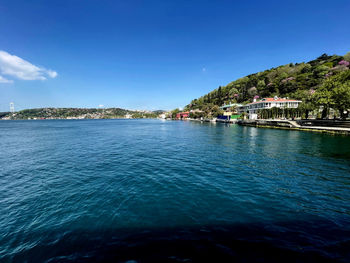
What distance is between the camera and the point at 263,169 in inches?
628

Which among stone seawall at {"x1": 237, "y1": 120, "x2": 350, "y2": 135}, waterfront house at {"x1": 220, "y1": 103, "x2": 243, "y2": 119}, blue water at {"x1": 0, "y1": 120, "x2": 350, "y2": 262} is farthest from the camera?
waterfront house at {"x1": 220, "y1": 103, "x2": 243, "y2": 119}

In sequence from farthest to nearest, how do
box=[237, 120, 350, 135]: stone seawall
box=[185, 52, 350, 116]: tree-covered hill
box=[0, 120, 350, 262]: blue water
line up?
box=[185, 52, 350, 116]: tree-covered hill, box=[237, 120, 350, 135]: stone seawall, box=[0, 120, 350, 262]: blue water

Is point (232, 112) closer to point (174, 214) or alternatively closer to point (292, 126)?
point (292, 126)

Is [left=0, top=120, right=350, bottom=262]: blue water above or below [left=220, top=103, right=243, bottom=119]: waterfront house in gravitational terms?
below

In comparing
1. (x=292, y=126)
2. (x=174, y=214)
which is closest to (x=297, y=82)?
(x=292, y=126)

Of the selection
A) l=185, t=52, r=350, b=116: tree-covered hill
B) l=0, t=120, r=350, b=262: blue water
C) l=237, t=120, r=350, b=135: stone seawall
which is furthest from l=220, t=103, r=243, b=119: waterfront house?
l=0, t=120, r=350, b=262: blue water

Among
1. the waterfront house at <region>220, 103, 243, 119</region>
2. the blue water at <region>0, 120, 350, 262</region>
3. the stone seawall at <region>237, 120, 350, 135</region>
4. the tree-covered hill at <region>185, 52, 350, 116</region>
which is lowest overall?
the blue water at <region>0, 120, 350, 262</region>

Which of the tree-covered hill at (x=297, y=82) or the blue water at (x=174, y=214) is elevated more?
the tree-covered hill at (x=297, y=82)

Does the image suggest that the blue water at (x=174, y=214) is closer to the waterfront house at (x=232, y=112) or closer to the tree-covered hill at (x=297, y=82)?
the tree-covered hill at (x=297, y=82)

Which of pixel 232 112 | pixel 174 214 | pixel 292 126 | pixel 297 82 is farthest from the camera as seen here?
pixel 232 112

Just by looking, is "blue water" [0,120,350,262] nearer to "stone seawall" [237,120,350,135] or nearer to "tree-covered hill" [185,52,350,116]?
"stone seawall" [237,120,350,135]

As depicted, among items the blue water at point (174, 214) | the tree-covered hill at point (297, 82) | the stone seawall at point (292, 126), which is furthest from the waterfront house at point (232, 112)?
the blue water at point (174, 214)

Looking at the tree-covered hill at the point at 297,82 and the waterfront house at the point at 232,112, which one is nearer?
the tree-covered hill at the point at 297,82

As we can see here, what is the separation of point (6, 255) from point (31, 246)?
75 centimetres
